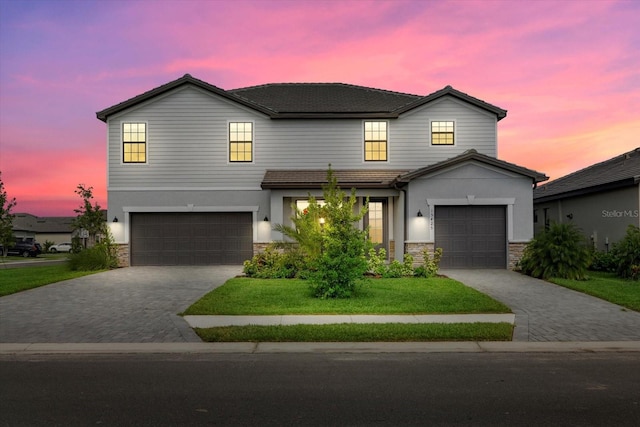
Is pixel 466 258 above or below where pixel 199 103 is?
below

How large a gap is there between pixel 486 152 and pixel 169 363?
1811cm

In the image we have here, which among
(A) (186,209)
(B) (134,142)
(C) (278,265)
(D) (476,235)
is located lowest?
(C) (278,265)

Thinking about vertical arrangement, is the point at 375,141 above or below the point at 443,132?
below

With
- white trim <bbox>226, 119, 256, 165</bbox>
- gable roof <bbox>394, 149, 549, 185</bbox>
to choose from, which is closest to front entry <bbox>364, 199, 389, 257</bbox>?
gable roof <bbox>394, 149, 549, 185</bbox>

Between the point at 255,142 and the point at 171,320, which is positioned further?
the point at 255,142

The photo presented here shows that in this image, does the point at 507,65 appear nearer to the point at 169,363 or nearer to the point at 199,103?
the point at 199,103

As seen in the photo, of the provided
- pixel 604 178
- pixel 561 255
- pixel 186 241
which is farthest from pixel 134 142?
pixel 604 178

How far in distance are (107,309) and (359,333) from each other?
639cm

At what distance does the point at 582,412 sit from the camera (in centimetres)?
467

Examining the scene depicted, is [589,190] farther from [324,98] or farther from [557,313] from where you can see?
[324,98]

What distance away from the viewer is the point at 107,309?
10.4 m

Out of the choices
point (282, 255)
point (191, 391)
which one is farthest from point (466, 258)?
point (191, 391)

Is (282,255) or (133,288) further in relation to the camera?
(282,255)

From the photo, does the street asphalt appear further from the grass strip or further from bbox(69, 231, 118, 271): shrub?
bbox(69, 231, 118, 271): shrub
